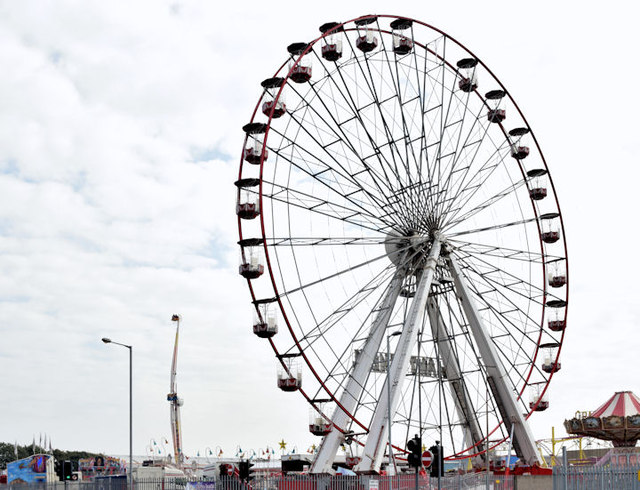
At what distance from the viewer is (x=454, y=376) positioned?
38156 millimetres

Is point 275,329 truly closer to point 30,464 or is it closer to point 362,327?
point 362,327

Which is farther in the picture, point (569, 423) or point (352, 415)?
point (569, 423)

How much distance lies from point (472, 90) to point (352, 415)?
17903 mm

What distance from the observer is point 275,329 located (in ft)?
114

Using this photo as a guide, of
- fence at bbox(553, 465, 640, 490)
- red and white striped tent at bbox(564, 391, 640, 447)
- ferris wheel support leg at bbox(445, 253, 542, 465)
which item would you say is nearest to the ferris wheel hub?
ferris wheel support leg at bbox(445, 253, 542, 465)

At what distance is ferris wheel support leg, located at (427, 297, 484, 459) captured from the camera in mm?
38188

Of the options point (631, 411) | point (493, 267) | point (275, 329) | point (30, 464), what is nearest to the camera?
point (275, 329)

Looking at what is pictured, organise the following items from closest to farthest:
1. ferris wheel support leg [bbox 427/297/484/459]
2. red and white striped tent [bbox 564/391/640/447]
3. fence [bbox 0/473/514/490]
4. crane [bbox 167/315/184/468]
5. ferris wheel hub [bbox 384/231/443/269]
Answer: fence [bbox 0/473/514/490]
ferris wheel hub [bbox 384/231/443/269]
ferris wheel support leg [bbox 427/297/484/459]
red and white striped tent [bbox 564/391/640/447]
crane [bbox 167/315/184/468]

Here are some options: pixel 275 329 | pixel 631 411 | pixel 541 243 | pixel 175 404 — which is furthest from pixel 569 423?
pixel 175 404

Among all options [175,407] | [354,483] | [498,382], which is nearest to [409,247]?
[498,382]

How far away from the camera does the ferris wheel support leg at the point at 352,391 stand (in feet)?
113

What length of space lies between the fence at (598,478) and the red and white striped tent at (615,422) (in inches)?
1231

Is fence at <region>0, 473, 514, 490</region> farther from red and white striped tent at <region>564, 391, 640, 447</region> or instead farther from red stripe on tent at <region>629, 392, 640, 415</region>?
red stripe on tent at <region>629, 392, 640, 415</region>

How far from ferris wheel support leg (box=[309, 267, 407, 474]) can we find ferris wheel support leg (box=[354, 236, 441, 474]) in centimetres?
95
